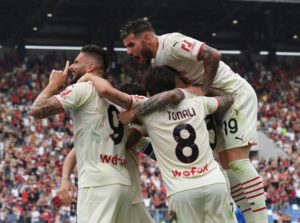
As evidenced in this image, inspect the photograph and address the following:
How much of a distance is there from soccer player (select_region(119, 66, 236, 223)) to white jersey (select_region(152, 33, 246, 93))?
44cm

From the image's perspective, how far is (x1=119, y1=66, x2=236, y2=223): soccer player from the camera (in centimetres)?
534

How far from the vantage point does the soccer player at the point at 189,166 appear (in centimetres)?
534

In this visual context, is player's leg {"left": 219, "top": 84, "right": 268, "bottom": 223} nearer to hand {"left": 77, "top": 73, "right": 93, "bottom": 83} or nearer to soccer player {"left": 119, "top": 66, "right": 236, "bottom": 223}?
soccer player {"left": 119, "top": 66, "right": 236, "bottom": 223}

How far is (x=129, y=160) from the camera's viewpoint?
616 cm

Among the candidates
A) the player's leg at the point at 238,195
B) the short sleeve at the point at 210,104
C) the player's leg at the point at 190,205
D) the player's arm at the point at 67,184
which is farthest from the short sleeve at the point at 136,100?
the player's leg at the point at 238,195

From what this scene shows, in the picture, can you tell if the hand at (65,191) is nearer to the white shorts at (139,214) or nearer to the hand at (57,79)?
the white shorts at (139,214)

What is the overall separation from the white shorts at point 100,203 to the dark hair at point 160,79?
2.89ft

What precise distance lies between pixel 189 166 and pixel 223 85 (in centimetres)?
106

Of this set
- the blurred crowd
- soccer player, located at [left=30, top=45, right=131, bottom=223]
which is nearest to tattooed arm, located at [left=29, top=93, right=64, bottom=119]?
soccer player, located at [left=30, top=45, right=131, bottom=223]

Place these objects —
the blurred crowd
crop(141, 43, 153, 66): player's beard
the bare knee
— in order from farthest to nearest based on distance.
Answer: the blurred crowd < the bare knee < crop(141, 43, 153, 66): player's beard

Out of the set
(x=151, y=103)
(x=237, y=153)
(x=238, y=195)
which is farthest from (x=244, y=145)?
(x=151, y=103)

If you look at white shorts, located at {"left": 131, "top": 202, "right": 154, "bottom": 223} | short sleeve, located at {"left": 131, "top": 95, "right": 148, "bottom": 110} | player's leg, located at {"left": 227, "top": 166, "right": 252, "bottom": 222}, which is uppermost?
short sleeve, located at {"left": 131, "top": 95, "right": 148, "bottom": 110}

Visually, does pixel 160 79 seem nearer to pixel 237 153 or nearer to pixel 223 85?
pixel 223 85

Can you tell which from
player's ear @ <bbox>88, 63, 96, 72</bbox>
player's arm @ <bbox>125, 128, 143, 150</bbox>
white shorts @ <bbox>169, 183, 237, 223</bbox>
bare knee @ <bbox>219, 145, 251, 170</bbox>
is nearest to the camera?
white shorts @ <bbox>169, 183, 237, 223</bbox>
